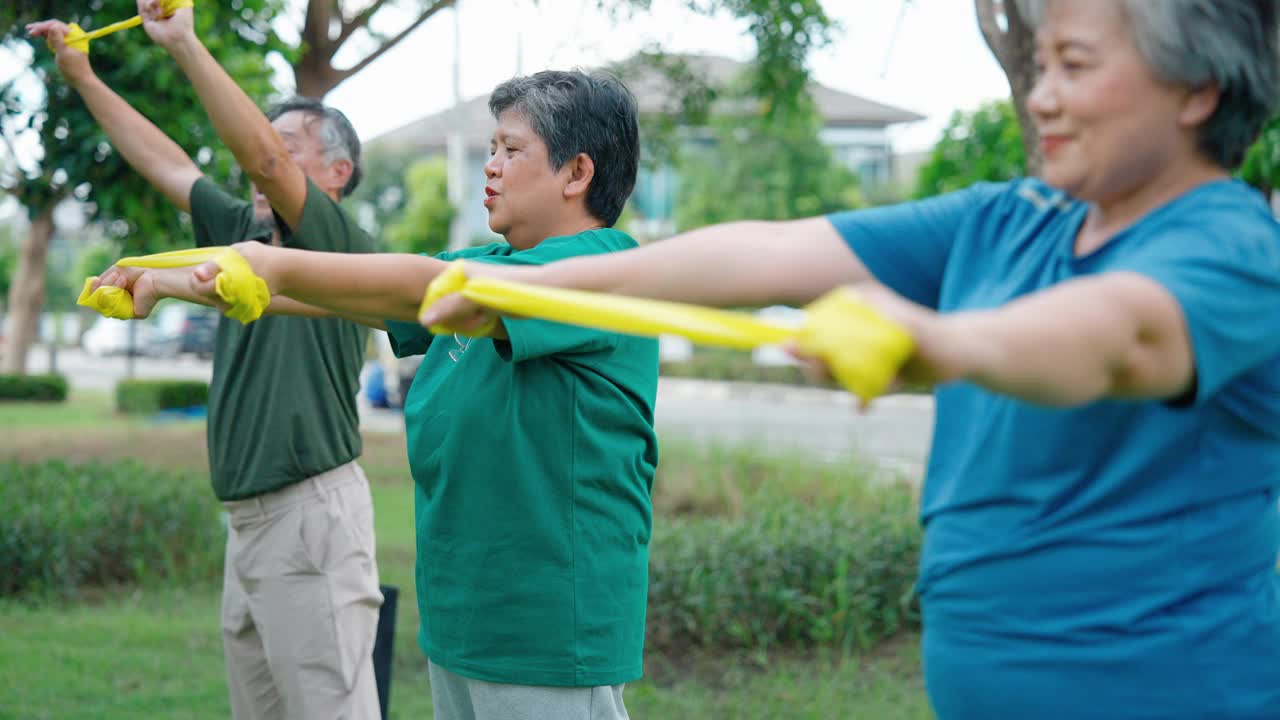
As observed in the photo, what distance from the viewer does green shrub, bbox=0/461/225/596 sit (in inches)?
280

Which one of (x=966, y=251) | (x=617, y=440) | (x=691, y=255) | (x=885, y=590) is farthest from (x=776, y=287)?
(x=885, y=590)

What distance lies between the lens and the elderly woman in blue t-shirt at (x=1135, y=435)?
1.48 meters

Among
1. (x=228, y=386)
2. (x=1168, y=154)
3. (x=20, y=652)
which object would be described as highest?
(x=1168, y=154)

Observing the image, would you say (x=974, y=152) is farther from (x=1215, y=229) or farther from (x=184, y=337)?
(x=184, y=337)

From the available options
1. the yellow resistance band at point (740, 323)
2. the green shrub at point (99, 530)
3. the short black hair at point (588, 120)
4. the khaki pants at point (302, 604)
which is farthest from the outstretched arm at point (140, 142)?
the green shrub at point (99, 530)

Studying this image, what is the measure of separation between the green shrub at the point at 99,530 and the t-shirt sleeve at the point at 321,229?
459 centimetres

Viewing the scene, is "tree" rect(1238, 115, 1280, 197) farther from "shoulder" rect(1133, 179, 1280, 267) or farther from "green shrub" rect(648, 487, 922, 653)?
"shoulder" rect(1133, 179, 1280, 267)

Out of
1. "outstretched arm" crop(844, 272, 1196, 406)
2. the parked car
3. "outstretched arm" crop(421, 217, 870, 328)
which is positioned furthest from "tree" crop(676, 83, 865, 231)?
"outstretched arm" crop(844, 272, 1196, 406)

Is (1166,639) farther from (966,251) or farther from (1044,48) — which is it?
(1044,48)

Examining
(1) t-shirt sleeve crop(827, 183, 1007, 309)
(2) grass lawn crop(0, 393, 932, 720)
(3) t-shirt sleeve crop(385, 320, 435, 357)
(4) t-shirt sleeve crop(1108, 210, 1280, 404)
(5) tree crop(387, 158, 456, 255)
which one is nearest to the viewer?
(4) t-shirt sleeve crop(1108, 210, 1280, 404)

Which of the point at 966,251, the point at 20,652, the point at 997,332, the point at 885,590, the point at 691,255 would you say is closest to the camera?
the point at 997,332

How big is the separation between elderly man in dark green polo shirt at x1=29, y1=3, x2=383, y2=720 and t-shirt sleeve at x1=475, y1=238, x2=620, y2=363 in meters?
1.09

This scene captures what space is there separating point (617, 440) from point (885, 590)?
13.2 feet

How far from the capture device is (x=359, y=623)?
11.9 ft
